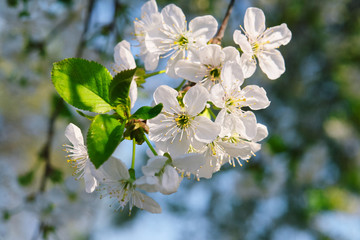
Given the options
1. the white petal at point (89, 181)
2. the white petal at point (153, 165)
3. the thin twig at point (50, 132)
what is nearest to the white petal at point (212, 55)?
the white petal at point (153, 165)

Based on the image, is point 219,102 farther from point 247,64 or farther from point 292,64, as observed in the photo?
point 292,64

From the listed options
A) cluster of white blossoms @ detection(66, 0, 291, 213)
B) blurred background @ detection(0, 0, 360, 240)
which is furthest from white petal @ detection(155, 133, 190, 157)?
blurred background @ detection(0, 0, 360, 240)

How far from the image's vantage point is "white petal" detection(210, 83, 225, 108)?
658mm

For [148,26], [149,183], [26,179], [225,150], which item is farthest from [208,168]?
[26,179]

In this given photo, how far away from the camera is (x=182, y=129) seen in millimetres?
713

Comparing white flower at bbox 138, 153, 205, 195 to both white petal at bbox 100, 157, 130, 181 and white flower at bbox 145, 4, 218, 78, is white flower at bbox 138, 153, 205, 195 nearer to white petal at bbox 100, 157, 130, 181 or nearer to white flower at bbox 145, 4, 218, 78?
white petal at bbox 100, 157, 130, 181

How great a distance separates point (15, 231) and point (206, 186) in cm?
331

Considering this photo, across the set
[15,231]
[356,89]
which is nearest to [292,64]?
[356,89]

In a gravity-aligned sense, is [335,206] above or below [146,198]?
Result: below

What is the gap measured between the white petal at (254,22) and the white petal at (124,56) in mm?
275

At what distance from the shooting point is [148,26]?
85 cm

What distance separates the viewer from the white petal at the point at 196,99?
2.12ft

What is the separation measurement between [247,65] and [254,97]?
2.7 inches

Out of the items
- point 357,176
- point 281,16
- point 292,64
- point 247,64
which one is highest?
point 247,64
